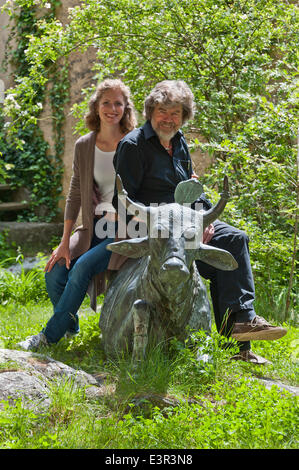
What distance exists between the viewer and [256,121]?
19.0ft

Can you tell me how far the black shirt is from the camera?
407 cm

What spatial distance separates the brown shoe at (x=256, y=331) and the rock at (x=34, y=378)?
1029 mm

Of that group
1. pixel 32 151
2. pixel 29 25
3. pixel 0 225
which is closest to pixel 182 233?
pixel 0 225

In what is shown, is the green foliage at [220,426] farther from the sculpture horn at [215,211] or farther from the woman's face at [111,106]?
the woman's face at [111,106]

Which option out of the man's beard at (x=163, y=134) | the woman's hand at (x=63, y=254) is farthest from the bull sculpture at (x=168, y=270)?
the woman's hand at (x=63, y=254)

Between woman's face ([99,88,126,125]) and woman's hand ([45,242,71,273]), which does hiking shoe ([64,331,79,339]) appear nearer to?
woman's hand ([45,242,71,273])

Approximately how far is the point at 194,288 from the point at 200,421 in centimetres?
90

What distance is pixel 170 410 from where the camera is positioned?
3182 mm

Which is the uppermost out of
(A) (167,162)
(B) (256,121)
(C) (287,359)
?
(B) (256,121)

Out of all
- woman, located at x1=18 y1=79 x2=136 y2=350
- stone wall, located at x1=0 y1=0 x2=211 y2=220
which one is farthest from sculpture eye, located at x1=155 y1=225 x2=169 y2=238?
stone wall, located at x1=0 y1=0 x2=211 y2=220

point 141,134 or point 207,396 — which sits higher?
point 141,134

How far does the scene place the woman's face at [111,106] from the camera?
4.63 metres

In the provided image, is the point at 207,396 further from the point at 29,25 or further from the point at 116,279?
the point at 29,25

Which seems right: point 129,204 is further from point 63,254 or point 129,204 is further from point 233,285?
point 63,254
